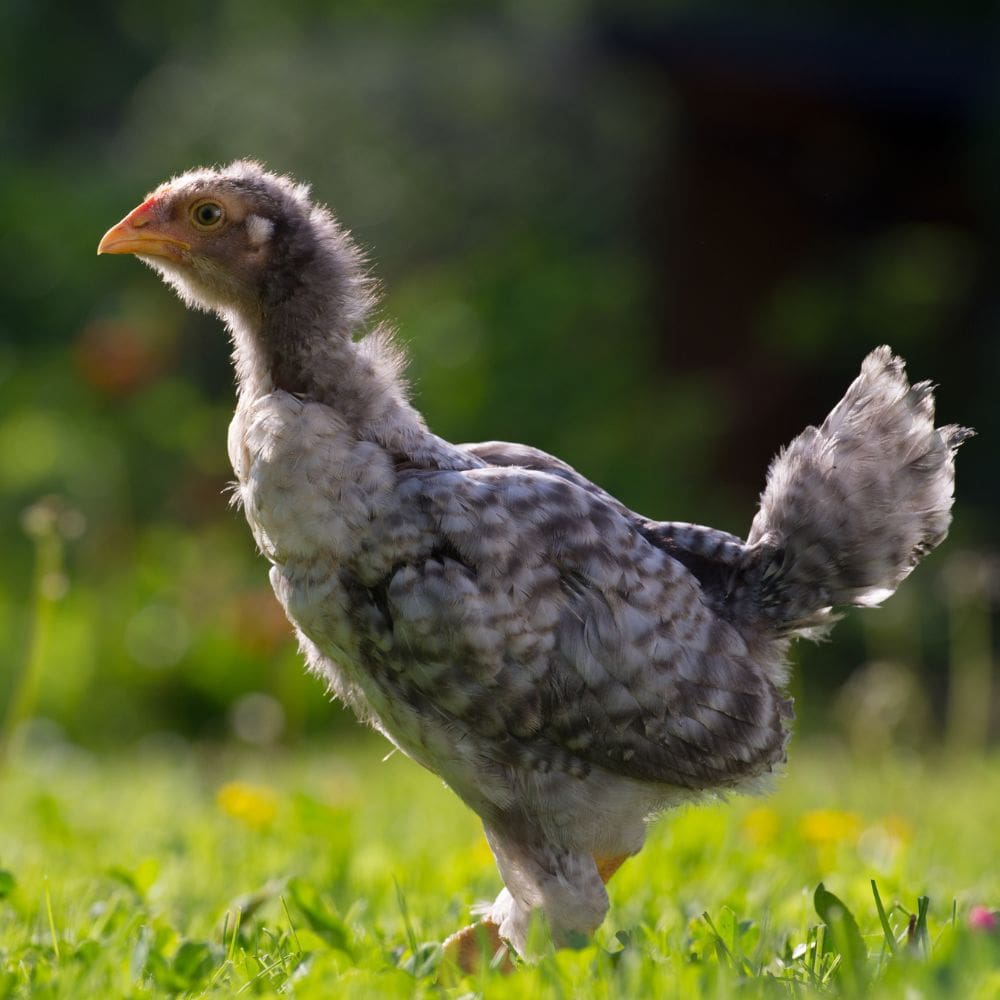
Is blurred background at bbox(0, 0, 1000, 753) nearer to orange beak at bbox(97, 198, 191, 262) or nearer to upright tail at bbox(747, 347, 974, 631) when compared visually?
upright tail at bbox(747, 347, 974, 631)

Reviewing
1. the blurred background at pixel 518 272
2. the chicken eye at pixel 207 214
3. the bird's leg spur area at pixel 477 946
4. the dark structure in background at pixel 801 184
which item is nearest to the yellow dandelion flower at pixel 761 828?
the bird's leg spur area at pixel 477 946

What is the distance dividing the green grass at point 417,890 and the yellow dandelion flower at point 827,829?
0.04ft

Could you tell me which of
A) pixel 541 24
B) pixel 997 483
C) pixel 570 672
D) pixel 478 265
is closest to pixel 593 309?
pixel 478 265

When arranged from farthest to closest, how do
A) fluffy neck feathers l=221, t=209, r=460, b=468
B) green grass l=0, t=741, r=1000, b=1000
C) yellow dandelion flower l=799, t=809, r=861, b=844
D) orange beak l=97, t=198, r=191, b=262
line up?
yellow dandelion flower l=799, t=809, r=861, b=844 < orange beak l=97, t=198, r=191, b=262 < fluffy neck feathers l=221, t=209, r=460, b=468 < green grass l=0, t=741, r=1000, b=1000

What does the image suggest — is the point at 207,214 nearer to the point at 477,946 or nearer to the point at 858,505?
the point at 858,505

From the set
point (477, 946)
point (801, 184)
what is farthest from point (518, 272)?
point (477, 946)

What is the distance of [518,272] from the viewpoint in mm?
10633

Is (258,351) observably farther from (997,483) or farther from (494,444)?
(997,483)

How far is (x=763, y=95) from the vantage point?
12516 millimetres

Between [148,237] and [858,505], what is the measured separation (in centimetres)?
185

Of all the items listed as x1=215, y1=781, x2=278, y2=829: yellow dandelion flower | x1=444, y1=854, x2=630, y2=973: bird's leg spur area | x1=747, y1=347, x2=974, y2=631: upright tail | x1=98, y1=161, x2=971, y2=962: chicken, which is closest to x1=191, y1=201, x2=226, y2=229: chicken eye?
x1=98, y1=161, x2=971, y2=962: chicken

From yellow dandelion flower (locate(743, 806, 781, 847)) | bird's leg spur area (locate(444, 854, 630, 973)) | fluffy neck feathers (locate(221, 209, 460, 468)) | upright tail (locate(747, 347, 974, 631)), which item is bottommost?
bird's leg spur area (locate(444, 854, 630, 973))

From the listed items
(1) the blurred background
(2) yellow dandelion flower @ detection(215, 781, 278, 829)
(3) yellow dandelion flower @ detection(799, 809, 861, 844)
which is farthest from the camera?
(1) the blurred background

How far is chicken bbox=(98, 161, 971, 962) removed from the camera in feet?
10.3
